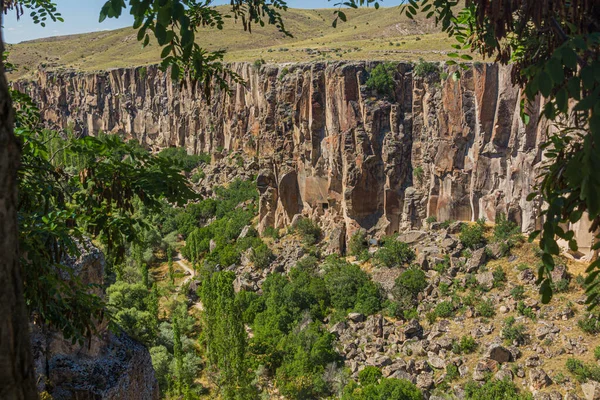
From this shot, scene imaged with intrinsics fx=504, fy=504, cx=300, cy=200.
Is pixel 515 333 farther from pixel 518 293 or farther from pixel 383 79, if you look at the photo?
pixel 383 79

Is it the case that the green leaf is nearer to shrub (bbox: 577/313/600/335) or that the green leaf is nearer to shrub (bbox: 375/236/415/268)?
shrub (bbox: 577/313/600/335)

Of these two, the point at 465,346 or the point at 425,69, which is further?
the point at 425,69

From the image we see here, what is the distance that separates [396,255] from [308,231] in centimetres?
785

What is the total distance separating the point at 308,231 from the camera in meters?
32.8

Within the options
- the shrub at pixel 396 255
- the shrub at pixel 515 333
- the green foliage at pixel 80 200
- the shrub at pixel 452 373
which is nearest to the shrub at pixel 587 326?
the shrub at pixel 515 333

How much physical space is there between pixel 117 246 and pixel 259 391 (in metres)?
20.2

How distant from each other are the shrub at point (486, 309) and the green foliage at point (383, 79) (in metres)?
13.3

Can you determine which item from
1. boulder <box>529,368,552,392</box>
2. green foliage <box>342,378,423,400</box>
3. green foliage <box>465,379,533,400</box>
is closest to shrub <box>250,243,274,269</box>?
green foliage <box>342,378,423,400</box>

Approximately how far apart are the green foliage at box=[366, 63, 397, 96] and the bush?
30.5 feet

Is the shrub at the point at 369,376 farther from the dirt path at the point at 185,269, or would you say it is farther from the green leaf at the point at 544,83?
the green leaf at the point at 544,83

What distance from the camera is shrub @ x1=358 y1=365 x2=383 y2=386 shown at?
19.8 metres

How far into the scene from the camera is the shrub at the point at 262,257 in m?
32.9

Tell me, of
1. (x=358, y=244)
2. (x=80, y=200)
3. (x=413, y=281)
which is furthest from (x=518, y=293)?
(x=80, y=200)

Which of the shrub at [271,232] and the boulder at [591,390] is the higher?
the shrub at [271,232]
